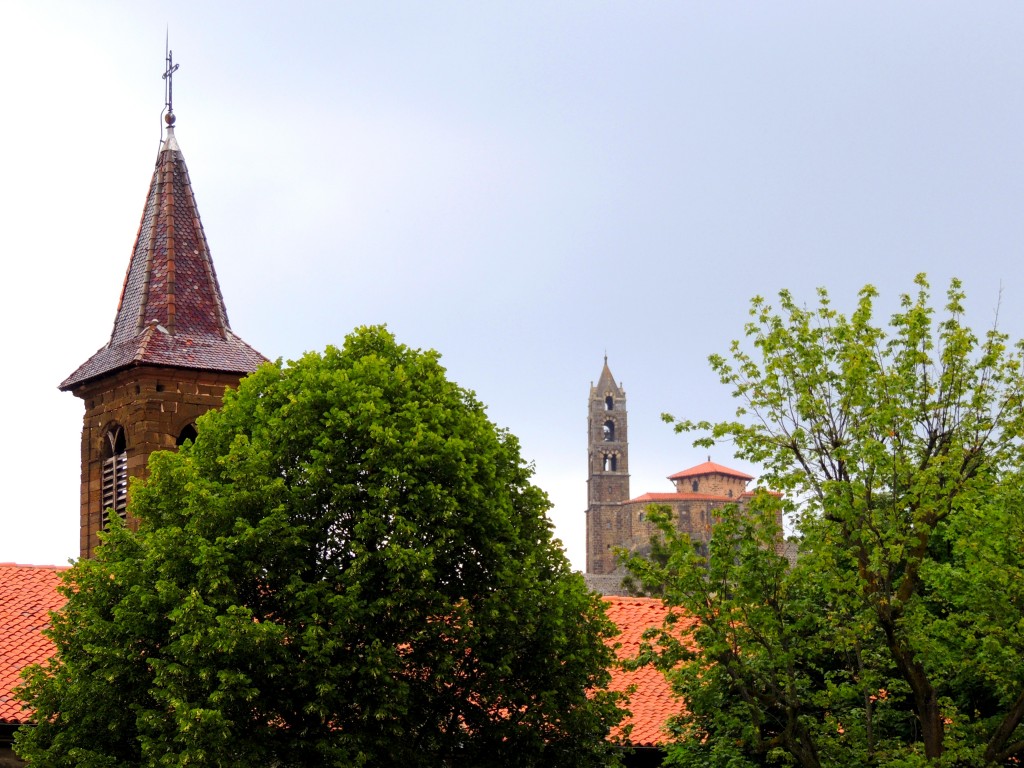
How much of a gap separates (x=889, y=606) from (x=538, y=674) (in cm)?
463

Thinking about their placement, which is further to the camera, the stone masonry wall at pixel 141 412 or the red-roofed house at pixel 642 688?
the stone masonry wall at pixel 141 412

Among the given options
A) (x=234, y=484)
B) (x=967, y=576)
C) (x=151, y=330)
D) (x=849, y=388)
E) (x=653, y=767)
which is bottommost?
(x=653, y=767)

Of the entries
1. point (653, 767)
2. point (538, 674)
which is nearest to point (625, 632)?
point (653, 767)

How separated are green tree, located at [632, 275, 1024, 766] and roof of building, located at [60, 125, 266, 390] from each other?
10.2 metres

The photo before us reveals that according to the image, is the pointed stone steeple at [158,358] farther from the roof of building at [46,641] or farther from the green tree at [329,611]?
the green tree at [329,611]

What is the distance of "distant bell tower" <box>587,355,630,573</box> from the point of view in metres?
144

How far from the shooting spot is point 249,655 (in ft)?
58.5

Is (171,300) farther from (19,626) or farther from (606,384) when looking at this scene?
(606,384)

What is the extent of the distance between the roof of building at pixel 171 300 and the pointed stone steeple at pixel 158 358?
2 cm

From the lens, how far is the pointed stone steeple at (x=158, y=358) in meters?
25.2

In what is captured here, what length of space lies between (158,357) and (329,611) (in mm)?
8562

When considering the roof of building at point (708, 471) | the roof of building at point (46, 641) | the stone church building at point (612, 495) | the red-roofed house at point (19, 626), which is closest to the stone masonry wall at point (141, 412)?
the red-roofed house at point (19, 626)

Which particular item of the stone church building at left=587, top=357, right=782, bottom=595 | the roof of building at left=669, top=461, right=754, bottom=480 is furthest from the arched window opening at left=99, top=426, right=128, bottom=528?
the roof of building at left=669, top=461, right=754, bottom=480

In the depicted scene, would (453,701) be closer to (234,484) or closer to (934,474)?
(234,484)
